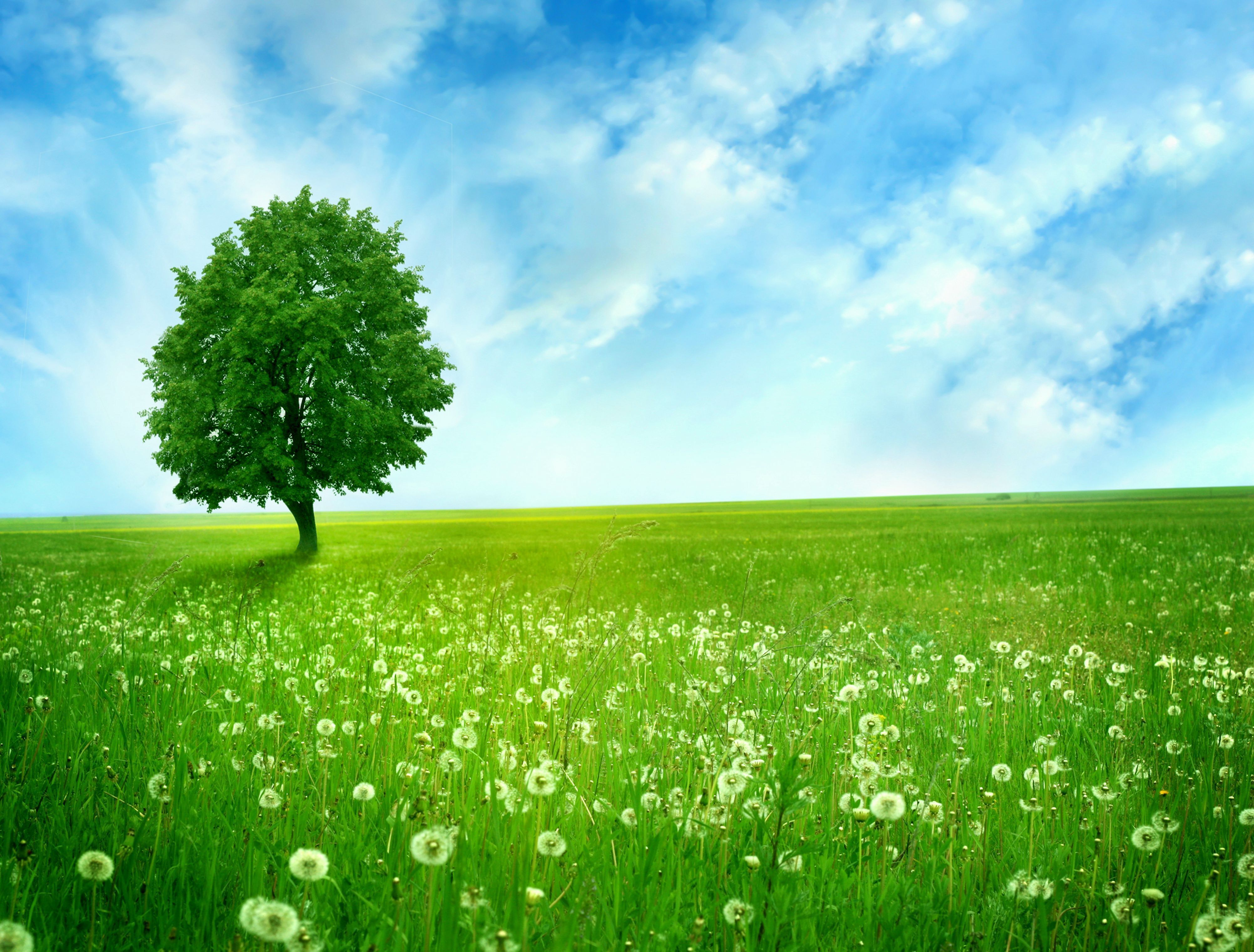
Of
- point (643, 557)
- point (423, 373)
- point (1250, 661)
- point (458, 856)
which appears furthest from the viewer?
point (423, 373)

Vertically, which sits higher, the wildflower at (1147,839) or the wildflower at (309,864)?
the wildflower at (309,864)

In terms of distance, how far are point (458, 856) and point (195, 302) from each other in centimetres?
2220

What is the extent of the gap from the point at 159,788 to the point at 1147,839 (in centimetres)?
375

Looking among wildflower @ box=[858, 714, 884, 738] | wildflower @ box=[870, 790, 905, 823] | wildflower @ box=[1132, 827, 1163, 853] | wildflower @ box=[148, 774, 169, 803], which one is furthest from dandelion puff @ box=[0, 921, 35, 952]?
wildflower @ box=[1132, 827, 1163, 853]

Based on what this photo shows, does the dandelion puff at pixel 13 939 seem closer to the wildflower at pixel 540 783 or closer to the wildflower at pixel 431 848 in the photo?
the wildflower at pixel 431 848

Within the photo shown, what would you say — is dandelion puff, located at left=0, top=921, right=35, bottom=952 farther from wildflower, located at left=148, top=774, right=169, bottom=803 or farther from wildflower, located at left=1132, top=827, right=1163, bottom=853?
wildflower, located at left=1132, top=827, right=1163, bottom=853

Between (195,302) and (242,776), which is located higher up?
(195,302)

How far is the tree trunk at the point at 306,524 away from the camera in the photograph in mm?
22719

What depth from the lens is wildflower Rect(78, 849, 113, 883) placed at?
6.56 feet

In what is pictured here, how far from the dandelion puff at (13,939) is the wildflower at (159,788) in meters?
1.18

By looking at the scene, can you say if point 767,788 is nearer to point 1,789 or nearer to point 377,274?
point 1,789

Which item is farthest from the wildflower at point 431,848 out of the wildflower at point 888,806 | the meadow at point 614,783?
the wildflower at point 888,806

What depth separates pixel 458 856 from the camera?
2293 millimetres

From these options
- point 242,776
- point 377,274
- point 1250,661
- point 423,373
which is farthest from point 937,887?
point 377,274
